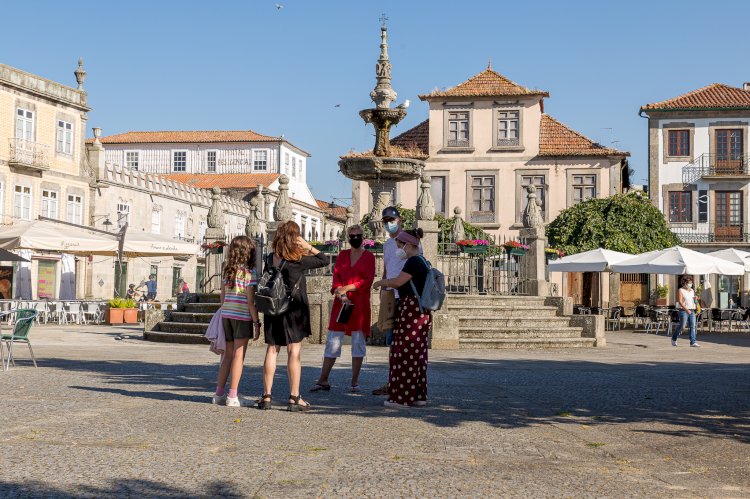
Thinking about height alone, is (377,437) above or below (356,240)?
below

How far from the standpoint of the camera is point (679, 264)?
24875mm

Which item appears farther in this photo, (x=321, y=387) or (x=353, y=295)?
(x=321, y=387)

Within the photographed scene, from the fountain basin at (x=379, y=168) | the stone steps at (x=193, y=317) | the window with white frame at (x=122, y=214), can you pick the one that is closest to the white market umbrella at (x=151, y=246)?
the stone steps at (x=193, y=317)

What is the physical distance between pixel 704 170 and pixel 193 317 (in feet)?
118

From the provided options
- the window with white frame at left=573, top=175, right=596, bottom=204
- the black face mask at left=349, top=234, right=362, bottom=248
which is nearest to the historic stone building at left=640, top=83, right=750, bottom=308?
the window with white frame at left=573, top=175, right=596, bottom=204

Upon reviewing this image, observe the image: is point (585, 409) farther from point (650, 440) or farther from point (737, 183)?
point (737, 183)

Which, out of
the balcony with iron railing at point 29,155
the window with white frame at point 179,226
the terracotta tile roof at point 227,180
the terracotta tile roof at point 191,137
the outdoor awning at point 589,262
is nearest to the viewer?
the outdoor awning at point 589,262

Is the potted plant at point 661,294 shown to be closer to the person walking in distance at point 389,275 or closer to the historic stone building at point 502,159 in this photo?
the historic stone building at point 502,159

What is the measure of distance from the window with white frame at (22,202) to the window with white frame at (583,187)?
25508mm

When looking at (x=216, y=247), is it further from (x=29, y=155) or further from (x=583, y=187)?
(x=583, y=187)

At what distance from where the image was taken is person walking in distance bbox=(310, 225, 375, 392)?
9547 millimetres

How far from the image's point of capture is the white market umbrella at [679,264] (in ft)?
81.7

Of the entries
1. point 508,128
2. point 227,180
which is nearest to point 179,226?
point 227,180

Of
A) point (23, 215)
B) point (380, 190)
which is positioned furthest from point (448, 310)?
point (23, 215)
